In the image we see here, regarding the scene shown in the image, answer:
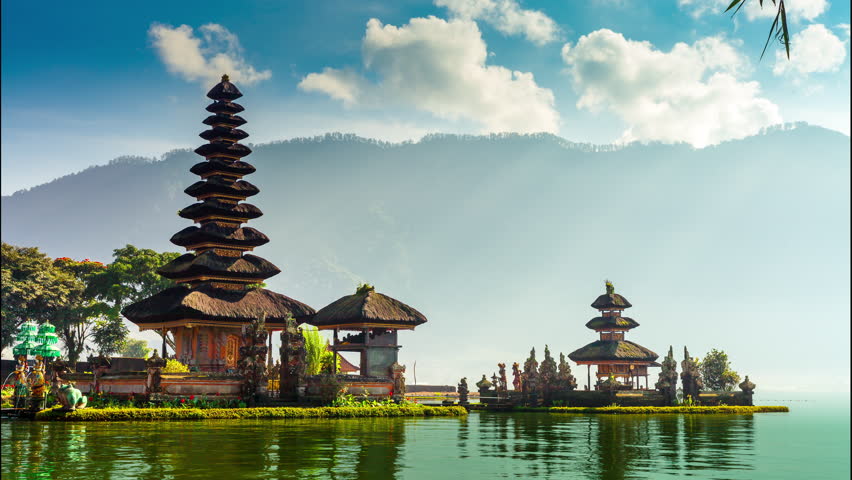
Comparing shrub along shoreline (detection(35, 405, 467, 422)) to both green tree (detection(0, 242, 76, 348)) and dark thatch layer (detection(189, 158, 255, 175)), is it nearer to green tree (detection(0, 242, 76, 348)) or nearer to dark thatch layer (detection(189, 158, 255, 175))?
dark thatch layer (detection(189, 158, 255, 175))

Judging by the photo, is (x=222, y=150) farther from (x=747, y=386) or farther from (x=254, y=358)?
(x=747, y=386)

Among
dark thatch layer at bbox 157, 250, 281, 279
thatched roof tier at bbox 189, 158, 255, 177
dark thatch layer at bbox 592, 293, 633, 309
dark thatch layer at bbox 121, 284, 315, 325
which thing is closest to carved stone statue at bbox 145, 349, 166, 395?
dark thatch layer at bbox 121, 284, 315, 325

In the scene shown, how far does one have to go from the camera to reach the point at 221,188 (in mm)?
58500

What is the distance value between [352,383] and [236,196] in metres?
17.5

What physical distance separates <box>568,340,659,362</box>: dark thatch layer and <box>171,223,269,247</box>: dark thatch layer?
2730 cm

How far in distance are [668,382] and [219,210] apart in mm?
32829

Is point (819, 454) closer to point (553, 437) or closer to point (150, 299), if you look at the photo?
point (553, 437)

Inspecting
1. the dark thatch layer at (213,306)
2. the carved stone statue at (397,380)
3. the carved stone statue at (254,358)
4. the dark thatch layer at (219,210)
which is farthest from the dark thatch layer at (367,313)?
the dark thatch layer at (219,210)

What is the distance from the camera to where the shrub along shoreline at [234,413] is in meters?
35.6

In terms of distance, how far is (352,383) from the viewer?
48.9 metres

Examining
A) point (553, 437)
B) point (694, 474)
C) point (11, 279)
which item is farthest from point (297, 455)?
point (11, 279)

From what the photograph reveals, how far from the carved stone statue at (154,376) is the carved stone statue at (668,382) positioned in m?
34.9

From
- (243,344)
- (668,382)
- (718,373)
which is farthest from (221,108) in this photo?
(718,373)

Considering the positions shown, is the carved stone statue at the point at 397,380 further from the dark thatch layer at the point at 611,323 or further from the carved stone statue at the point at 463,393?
the dark thatch layer at the point at 611,323
